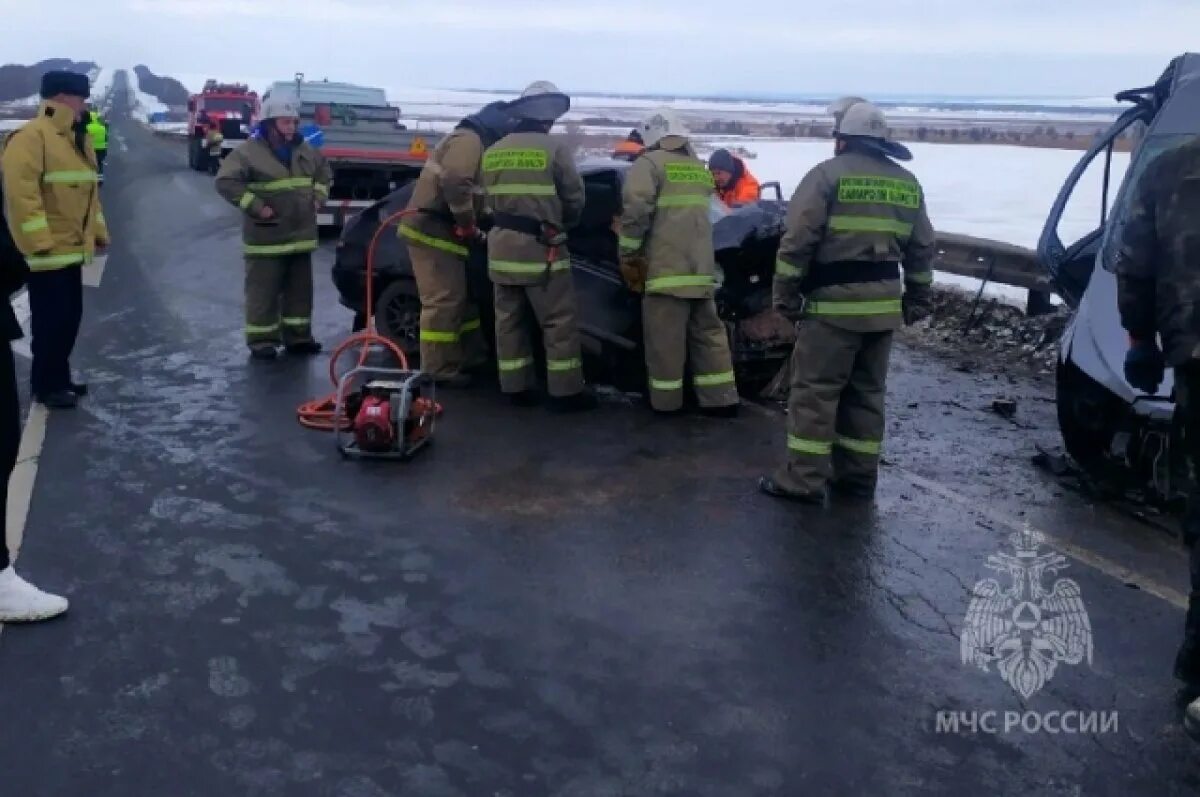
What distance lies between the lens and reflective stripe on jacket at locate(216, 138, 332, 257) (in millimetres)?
8656

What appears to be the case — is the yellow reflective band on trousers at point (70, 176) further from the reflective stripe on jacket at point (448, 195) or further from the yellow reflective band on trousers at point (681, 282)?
the yellow reflective band on trousers at point (681, 282)

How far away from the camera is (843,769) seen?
11.7 ft

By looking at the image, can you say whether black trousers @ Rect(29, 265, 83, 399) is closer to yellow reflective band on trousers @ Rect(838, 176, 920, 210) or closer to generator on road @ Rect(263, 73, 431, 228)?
yellow reflective band on trousers @ Rect(838, 176, 920, 210)

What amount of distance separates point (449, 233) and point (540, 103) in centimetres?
115

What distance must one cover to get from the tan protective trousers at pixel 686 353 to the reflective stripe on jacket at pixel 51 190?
352cm

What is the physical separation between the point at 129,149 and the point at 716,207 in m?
36.2

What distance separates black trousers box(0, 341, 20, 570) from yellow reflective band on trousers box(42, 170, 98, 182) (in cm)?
323

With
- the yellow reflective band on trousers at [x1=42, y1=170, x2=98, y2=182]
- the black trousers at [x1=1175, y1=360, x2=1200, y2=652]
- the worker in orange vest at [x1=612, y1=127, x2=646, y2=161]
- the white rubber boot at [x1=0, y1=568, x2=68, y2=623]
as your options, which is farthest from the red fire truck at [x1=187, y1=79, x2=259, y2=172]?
the black trousers at [x1=1175, y1=360, x2=1200, y2=652]

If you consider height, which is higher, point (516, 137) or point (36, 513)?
point (516, 137)

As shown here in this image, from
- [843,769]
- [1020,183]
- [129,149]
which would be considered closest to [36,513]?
[843,769]

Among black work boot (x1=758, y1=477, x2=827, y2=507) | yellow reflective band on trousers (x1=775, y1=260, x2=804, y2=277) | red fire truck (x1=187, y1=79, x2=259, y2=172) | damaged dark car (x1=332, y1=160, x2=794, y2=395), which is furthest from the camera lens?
red fire truck (x1=187, y1=79, x2=259, y2=172)

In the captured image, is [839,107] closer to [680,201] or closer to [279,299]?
[680,201]

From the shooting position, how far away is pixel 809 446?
5.95m

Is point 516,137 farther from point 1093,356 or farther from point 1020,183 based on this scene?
point 1020,183
